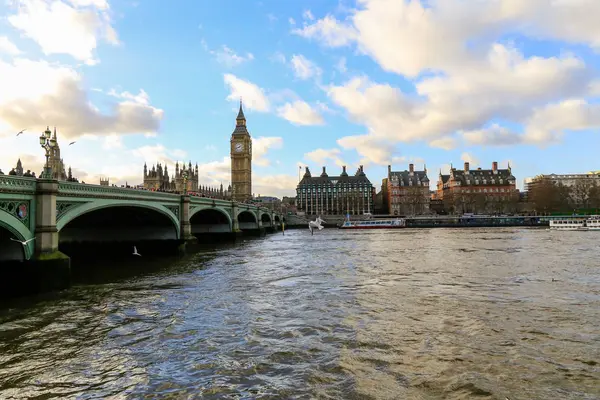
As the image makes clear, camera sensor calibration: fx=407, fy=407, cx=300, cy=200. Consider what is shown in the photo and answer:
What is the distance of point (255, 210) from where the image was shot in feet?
234

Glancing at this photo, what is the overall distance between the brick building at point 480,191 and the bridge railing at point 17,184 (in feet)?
431

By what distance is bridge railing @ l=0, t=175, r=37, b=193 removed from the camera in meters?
15.5

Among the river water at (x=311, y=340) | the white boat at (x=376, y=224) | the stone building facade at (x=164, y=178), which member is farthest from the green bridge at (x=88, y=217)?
the stone building facade at (x=164, y=178)

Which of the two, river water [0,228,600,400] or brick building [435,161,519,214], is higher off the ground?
brick building [435,161,519,214]

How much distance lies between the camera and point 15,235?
16641 millimetres

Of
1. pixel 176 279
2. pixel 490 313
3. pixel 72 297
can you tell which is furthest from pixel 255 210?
pixel 490 313

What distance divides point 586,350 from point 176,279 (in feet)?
58.4

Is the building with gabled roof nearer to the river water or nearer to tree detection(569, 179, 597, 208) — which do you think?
tree detection(569, 179, 597, 208)

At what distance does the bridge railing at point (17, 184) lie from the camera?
50.8ft

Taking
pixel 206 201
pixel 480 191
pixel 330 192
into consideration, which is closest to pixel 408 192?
pixel 480 191

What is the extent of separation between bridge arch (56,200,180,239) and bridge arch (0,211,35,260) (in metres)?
1.79

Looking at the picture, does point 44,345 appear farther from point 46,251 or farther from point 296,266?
point 296,266

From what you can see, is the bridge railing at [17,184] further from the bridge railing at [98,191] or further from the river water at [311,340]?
the river water at [311,340]

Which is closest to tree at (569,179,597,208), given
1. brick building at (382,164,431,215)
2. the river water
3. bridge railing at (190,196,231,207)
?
brick building at (382,164,431,215)
